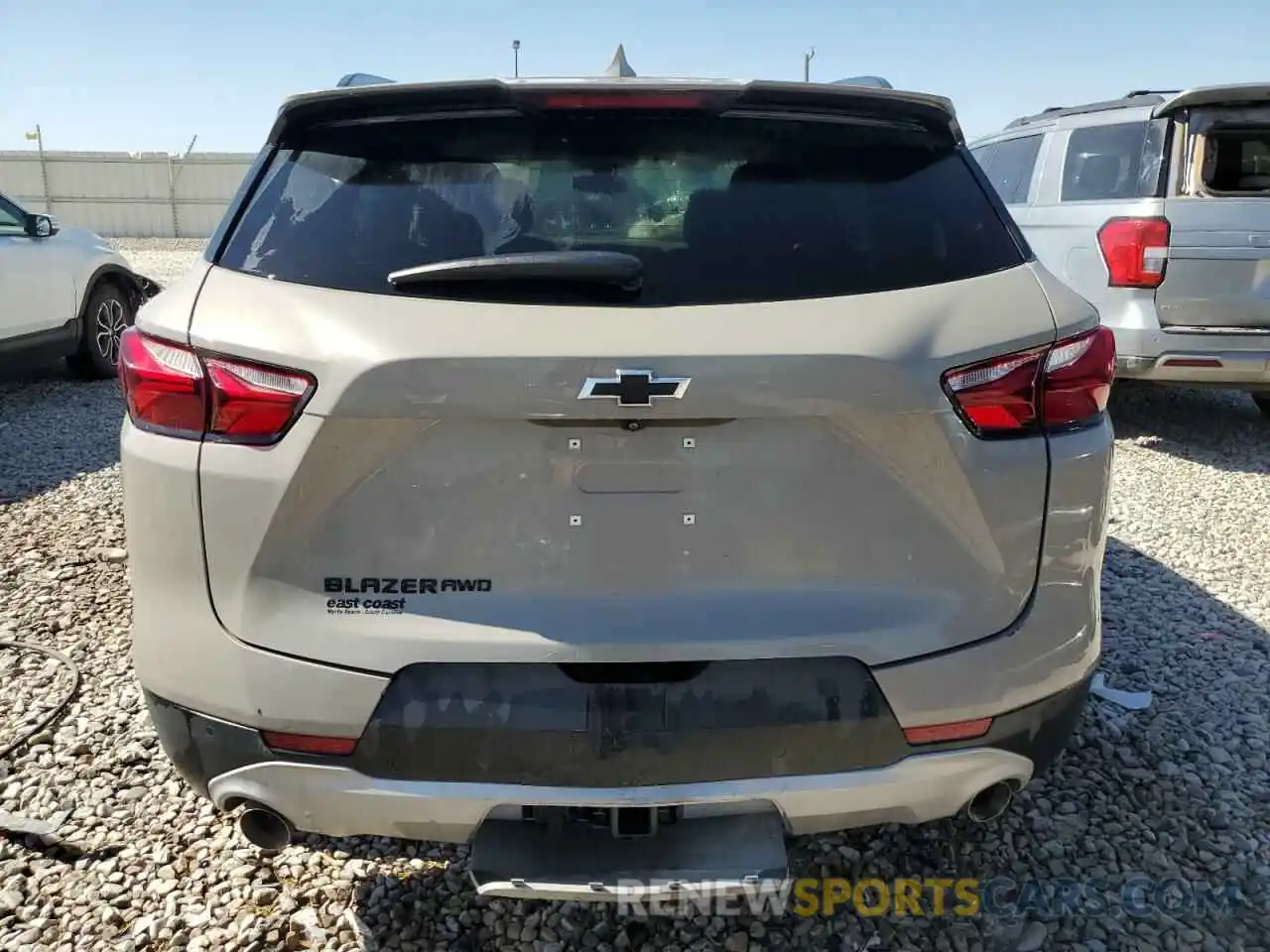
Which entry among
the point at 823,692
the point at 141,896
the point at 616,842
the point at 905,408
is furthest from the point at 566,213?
the point at 141,896

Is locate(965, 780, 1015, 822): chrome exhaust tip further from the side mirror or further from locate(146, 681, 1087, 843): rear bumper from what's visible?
the side mirror

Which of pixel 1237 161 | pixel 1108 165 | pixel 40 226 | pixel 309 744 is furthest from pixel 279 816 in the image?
pixel 40 226

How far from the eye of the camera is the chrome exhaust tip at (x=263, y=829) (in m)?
1.90

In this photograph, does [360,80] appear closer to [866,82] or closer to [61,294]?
[866,82]

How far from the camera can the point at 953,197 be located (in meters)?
2.01

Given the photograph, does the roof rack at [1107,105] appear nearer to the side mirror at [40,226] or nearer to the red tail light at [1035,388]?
the red tail light at [1035,388]

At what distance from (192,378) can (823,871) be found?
1.92m

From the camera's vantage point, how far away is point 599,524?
1.72m

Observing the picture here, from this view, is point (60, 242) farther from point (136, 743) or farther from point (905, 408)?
point (905, 408)

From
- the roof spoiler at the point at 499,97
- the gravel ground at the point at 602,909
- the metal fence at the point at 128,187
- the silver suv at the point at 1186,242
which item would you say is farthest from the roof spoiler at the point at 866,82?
the metal fence at the point at 128,187

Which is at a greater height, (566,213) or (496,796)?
(566,213)

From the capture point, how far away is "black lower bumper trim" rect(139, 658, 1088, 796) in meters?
1.72

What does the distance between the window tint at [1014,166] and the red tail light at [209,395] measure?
6.81m

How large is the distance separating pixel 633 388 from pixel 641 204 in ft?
1.68
